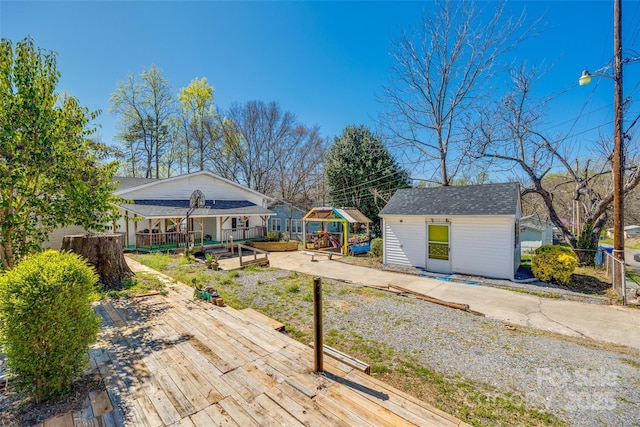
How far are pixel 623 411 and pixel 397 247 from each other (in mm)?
9387

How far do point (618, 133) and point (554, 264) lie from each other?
497 cm

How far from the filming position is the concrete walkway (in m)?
5.75

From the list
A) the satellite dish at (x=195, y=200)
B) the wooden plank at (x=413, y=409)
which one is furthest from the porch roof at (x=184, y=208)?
the wooden plank at (x=413, y=409)

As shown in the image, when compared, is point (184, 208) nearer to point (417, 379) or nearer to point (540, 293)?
point (417, 379)

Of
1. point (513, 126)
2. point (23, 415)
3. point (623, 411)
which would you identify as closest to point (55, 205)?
point (23, 415)

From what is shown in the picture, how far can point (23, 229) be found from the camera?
505cm

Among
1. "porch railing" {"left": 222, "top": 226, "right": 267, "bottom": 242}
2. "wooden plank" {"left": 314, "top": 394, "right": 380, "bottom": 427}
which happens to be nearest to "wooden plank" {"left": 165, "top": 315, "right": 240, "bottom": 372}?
"wooden plank" {"left": 314, "top": 394, "right": 380, "bottom": 427}

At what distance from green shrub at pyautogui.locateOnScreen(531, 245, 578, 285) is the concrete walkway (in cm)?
225

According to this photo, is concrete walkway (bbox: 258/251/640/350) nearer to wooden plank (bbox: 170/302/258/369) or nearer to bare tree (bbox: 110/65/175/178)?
wooden plank (bbox: 170/302/258/369)

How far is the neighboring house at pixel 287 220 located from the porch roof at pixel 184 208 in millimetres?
2964

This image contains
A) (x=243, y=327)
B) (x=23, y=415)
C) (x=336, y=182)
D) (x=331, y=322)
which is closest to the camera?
(x=23, y=415)

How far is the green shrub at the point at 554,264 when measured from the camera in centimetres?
941

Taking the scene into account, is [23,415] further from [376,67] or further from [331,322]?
[376,67]

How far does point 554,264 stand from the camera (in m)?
9.62
